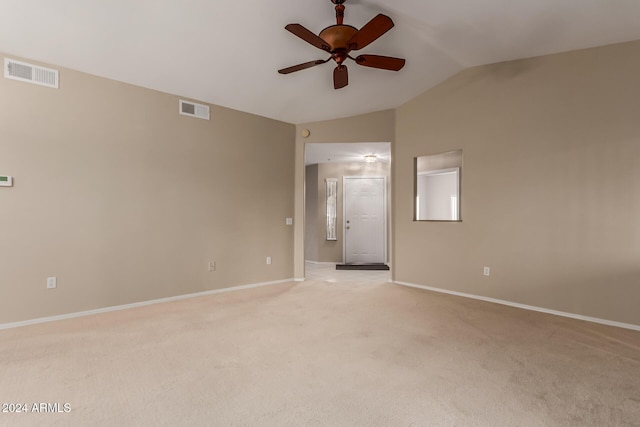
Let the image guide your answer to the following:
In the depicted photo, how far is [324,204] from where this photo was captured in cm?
777

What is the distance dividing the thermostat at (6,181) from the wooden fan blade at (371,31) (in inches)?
135

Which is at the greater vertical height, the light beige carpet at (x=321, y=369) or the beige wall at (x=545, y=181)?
the beige wall at (x=545, y=181)

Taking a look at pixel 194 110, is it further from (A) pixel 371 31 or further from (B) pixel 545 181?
(B) pixel 545 181

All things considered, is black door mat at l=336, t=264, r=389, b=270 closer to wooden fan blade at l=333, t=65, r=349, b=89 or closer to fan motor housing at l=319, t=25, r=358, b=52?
wooden fan blade at l=333, t=65, r=349, b=89

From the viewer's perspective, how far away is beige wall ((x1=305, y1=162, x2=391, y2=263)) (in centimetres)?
765

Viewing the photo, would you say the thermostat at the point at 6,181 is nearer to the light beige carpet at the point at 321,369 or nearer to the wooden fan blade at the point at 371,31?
the light beige carpet at the point at 321,369

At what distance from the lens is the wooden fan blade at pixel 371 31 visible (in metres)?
2.39

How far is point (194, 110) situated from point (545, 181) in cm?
444

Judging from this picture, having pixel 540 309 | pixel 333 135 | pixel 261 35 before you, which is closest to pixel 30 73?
pixel 261 35

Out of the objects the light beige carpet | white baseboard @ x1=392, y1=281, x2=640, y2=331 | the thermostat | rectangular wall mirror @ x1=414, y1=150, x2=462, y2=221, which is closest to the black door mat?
rectangular wall mirror @ x1=414, y1=150, x2=462, y2=221

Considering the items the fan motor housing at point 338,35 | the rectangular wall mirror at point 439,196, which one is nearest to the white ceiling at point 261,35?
the fan motor housing at point 338,35

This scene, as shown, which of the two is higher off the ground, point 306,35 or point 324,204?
point 306,35

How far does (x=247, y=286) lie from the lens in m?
4.88

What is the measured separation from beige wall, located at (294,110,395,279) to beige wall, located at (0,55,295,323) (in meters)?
0.49
